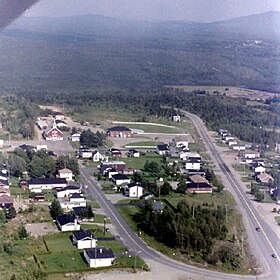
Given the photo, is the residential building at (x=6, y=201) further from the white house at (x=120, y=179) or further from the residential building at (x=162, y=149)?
the residential building at (x=162, y=149)

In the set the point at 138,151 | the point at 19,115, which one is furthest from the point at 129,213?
the point at 19,115

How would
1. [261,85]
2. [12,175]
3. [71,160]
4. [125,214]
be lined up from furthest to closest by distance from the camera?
[261,85] < [71,160] < [12,175] < [125,214]

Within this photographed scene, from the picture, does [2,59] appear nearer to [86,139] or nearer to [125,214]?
[86,139]

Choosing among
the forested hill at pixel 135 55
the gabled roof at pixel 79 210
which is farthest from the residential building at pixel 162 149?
the forested hill at pixel 135 55

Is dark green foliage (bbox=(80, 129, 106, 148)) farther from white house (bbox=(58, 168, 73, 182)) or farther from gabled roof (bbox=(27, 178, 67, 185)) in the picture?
gabled roof (bbox=(27, 178, 67, 185))

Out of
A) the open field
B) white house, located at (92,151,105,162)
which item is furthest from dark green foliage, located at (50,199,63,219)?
the open field

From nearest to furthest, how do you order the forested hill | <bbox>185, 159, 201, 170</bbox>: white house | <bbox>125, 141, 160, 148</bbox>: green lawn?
1. <bbox>185, 159, 201, 170</bbox>: white house
2. <bbox>125, 141, 160, 148</bbox>: green lawn
3. the forested hill

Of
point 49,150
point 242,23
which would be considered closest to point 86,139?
point 49,150
